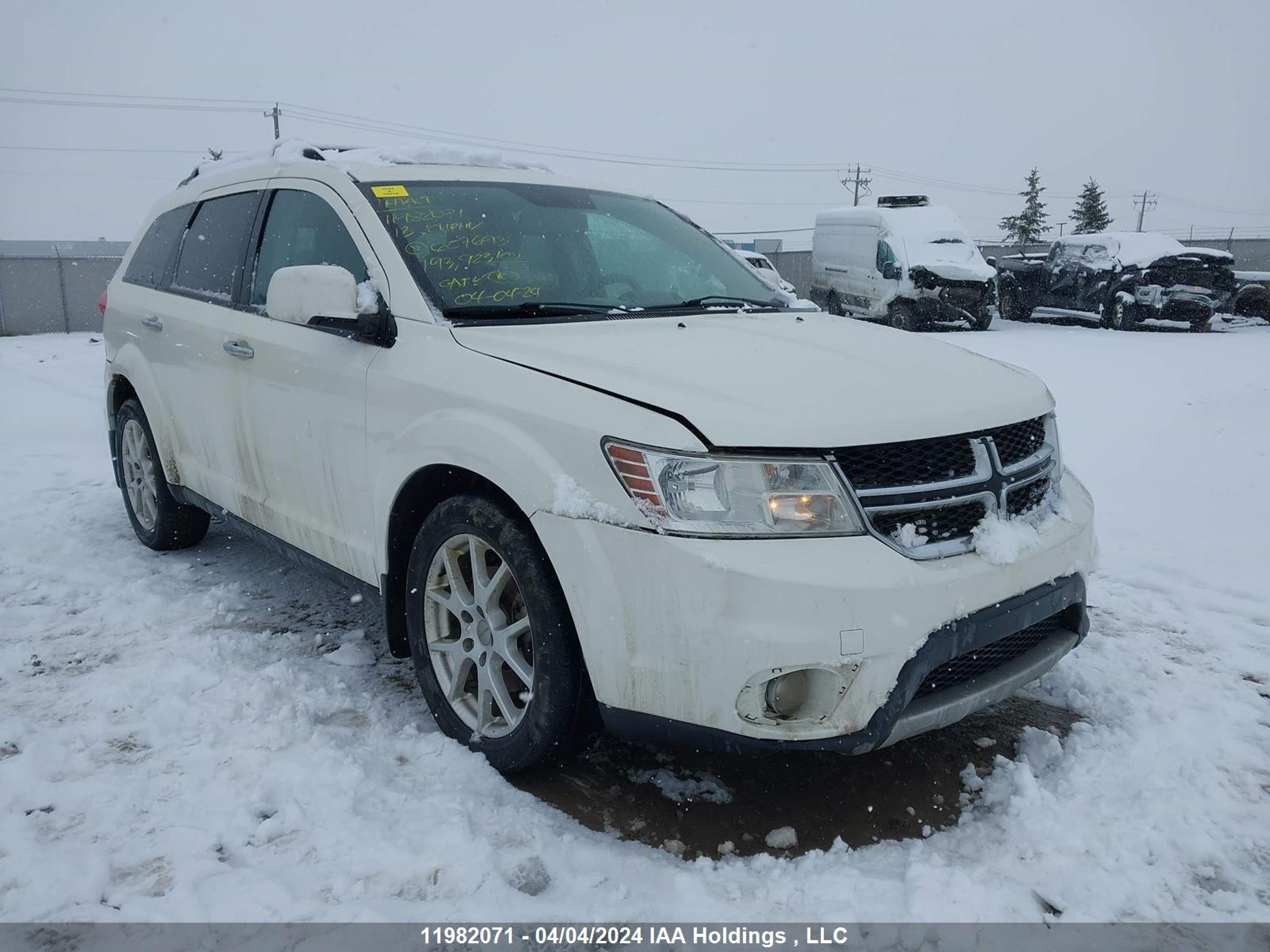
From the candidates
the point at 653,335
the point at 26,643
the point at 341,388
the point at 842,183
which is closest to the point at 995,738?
the point at 653,335

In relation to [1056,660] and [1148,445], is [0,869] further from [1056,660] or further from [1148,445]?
[1148,445]

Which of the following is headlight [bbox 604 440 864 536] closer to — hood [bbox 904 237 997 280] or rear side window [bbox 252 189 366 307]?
rear side window [bbox 252 189 366 307]

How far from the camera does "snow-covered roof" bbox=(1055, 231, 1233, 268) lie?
15.7 m

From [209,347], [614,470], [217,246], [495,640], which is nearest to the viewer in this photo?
[614,470]

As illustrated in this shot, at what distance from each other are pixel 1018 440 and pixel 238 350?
2864 millimetres

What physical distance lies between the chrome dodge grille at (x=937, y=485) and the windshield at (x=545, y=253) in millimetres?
1234

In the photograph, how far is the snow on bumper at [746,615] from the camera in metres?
2.19

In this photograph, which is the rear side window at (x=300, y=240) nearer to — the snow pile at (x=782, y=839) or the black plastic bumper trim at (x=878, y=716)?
the black plastic bumper trim at (x=878, y=716)

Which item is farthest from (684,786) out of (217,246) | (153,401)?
(153,401)

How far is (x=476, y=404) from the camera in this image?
2672mm

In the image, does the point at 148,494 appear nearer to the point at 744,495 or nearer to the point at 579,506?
the point at 579,506

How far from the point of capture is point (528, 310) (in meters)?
3.07

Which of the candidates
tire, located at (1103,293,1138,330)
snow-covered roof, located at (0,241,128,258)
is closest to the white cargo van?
tire, located at (1103,293,1138,330)

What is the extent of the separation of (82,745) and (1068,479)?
3.29 metres
